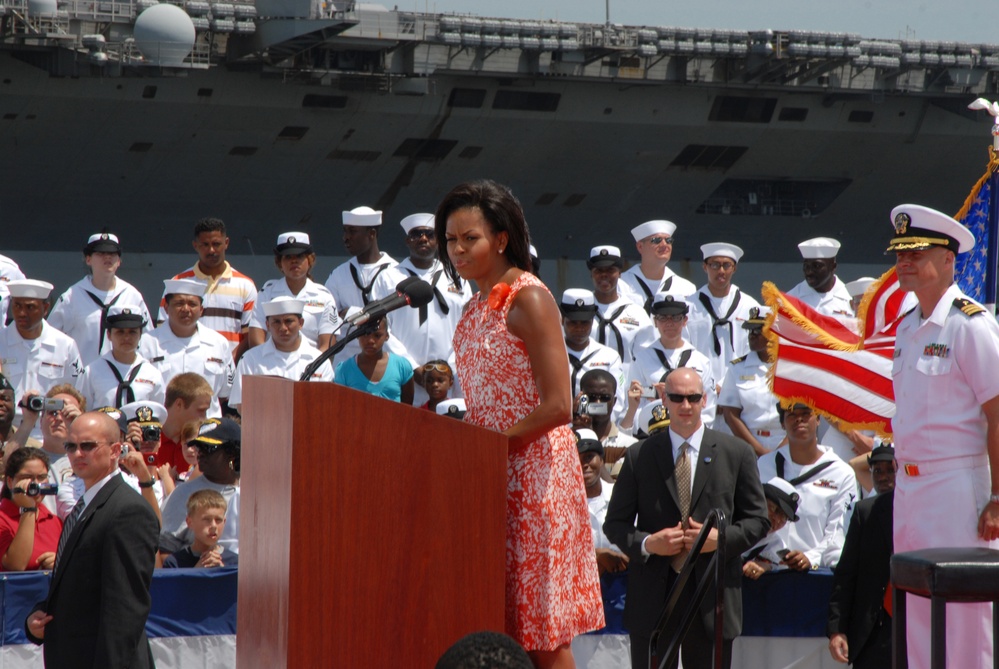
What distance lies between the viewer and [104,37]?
24.6 meters

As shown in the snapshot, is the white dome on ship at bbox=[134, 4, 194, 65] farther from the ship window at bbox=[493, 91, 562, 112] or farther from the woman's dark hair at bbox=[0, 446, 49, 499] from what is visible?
the woman's dark hair at bbox=[0, 446, 49, 499]

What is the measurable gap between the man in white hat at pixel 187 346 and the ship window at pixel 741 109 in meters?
23.0

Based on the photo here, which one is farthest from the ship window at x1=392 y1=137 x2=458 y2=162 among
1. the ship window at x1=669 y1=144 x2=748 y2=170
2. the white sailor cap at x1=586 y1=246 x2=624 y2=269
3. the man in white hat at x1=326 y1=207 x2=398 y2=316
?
the white sailor cap at x1=586 y1=246 x2=624 y2=269

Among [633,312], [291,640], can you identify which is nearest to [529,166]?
[633,312]

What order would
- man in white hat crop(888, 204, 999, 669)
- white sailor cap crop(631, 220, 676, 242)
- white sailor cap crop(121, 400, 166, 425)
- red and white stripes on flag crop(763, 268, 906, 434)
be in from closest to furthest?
man in white hat crop(888, 204, 999, 669) < red and white stripes on flag crop(763, 268, 906, 434) < white sailor cap crop(121, 400, 166, 425) < white sailor cap crop(631, 220, 676, 242)

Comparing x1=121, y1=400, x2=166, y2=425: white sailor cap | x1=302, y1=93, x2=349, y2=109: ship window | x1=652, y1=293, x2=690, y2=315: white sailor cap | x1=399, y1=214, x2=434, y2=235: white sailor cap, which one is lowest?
x1=121, y1=400, x2=166, y2=425: white sailor cap

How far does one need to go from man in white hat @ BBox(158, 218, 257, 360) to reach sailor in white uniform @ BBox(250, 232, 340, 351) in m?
0.20

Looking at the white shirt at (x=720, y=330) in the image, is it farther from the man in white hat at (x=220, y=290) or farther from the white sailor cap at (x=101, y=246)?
the white sailor cap at (x=101, y=246)

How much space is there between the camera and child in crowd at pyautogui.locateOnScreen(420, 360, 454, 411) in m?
8.33

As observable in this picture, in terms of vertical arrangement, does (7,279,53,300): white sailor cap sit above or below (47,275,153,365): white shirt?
above

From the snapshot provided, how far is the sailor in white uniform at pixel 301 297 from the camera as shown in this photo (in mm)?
9648

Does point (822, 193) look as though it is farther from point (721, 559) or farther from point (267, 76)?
point (721, 559)

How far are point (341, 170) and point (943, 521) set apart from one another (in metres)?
25.6

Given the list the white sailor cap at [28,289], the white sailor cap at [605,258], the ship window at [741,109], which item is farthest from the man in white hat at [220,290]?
the ship window at [741,109]
